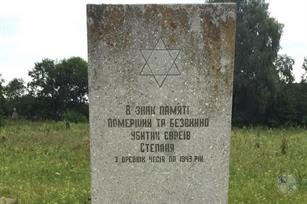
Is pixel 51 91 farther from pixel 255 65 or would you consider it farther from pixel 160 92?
pixel 160 92

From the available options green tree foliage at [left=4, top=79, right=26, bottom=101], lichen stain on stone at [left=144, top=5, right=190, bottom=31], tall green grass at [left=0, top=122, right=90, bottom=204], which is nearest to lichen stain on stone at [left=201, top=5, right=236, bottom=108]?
lichen stain on stone at [left=144, top=5, right=190, bottom=31]

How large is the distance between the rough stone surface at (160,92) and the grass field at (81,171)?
17.2 ft

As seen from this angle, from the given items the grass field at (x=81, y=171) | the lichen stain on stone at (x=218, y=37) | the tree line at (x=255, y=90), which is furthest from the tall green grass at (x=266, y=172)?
the tree line at (x=255, y=90)

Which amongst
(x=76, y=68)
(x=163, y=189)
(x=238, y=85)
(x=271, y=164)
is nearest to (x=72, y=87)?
(x=76, y=68)

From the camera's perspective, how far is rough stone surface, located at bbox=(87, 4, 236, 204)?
510 centimetres

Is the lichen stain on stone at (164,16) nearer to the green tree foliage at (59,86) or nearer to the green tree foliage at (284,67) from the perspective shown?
the green tree foliage at (284,67)

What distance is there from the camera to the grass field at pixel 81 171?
10875 millimetres

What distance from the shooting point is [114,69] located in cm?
512

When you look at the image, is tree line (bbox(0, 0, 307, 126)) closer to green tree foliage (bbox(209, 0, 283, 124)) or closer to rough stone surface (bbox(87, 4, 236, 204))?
green tree foliage (bbox(209, 0, 283, 124))

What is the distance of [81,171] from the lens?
1371 centimetres

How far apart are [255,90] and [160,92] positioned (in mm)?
42136

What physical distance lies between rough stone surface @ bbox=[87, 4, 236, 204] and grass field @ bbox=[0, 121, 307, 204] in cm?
526

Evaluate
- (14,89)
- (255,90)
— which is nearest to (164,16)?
(255,90)

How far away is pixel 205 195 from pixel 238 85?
136 feet
